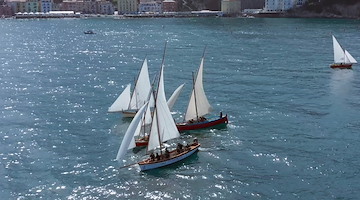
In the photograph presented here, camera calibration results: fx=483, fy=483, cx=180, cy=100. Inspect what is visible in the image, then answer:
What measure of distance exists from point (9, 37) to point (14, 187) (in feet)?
500

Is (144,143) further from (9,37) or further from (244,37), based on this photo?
(9,37)

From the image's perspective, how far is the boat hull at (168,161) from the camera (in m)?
47.8

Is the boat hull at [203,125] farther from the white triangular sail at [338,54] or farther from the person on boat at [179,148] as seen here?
the white triangular sail at [338,54]

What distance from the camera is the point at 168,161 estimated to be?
49188 millimetres

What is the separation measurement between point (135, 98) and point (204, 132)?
36.8ft

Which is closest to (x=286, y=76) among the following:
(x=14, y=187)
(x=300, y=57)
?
(x=300, y=57)

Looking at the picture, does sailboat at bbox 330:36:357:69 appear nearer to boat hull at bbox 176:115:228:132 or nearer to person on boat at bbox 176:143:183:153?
boat hull at bbox 176:115:228:132

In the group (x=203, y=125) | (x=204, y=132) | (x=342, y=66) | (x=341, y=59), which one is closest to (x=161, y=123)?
(x=204, y=132)

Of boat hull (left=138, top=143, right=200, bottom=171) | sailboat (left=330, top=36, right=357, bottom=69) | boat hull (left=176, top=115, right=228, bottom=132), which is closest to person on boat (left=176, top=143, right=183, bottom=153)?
boat hull (left=138, top=143, right=200, bottom=171)

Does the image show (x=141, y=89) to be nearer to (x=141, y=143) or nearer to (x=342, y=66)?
(x=141, y=143)

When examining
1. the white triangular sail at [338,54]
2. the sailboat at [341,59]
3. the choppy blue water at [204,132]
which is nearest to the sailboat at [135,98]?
the choppy blue water at [204,132]

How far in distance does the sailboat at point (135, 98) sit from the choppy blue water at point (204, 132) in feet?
6.01

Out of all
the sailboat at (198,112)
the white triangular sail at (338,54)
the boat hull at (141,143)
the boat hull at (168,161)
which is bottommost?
the boat hull at (168,161)

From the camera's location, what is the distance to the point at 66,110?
232 feet
